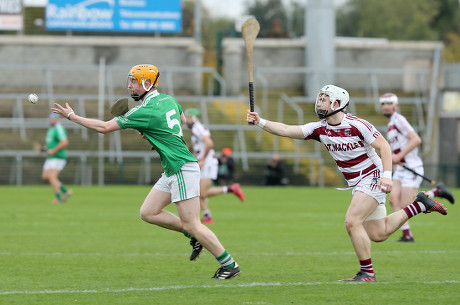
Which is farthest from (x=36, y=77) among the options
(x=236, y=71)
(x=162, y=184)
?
(x=162, y=184)

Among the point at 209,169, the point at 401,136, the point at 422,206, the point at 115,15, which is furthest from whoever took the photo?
the point at 115,15

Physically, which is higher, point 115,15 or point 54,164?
point 115,15

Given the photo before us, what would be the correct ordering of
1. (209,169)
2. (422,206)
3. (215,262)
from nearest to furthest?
(422,206) → (215,262) → (209,169)

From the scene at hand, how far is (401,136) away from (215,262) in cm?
433

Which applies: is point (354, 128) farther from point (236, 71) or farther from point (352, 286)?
point (236, 71)

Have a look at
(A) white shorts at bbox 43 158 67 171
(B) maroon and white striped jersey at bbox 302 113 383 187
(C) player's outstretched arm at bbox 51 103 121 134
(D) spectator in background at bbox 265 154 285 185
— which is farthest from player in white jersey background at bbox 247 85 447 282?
(D) spectator in background at bbox 265 154 285 185

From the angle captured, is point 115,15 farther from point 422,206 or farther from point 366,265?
point 366,265

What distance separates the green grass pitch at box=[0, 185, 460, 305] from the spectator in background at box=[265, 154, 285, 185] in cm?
1199

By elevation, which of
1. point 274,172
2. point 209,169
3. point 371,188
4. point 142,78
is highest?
point 142,78

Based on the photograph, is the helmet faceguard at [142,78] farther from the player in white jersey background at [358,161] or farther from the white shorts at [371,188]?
the white shorts at [371,188]

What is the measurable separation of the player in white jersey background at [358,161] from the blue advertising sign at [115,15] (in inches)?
1211

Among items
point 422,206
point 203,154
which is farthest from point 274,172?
point 422,206

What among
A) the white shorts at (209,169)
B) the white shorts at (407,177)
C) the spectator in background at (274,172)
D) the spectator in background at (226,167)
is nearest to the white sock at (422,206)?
the white shorts at (407,177)

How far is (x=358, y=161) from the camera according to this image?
9203 millimetres
